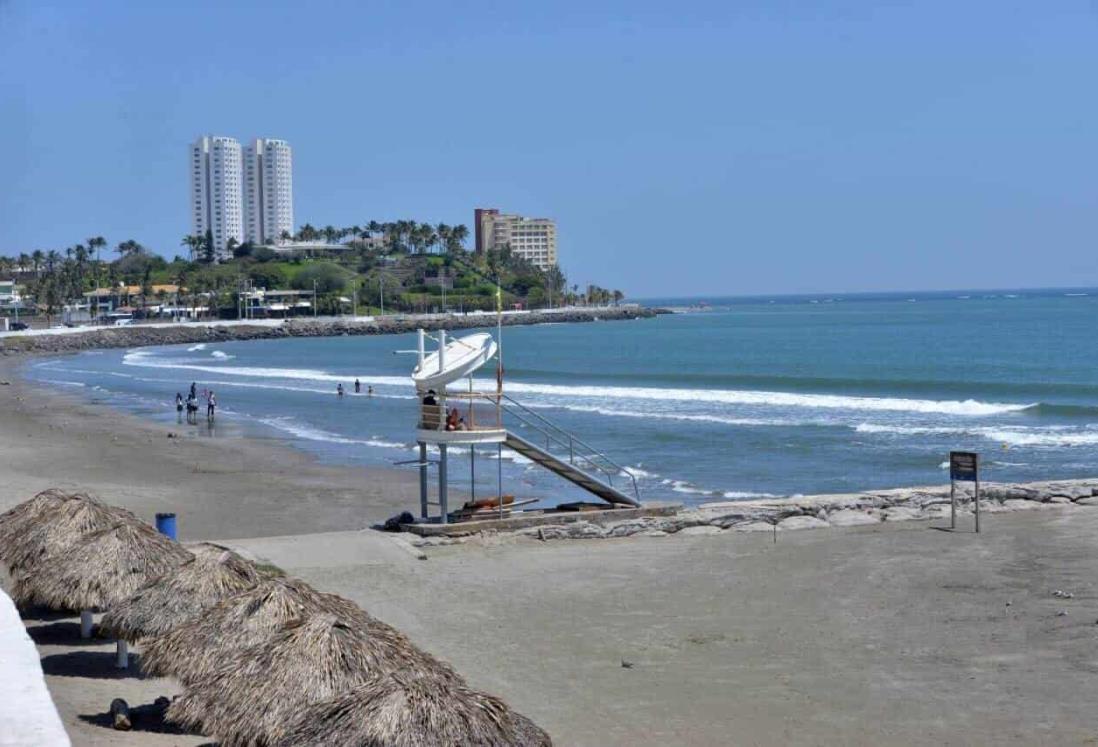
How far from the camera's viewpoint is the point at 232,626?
38.0 ft

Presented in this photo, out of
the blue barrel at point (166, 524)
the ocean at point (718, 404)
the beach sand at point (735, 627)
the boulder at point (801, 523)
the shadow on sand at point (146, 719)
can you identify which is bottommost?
the ocean at point (718, 404)

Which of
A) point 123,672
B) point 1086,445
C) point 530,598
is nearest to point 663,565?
point 530,598

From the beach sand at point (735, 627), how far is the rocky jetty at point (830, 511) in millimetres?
320

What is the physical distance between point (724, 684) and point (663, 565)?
5773 millimetres

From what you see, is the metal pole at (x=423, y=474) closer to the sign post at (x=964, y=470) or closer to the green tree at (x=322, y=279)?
the sign post at (x=964, y=470)

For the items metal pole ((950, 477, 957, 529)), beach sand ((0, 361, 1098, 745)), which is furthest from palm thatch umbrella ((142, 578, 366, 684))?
metal pole ((950, 477, 957, 529))

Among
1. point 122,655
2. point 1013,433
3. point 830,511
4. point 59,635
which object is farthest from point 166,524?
point 1013,433

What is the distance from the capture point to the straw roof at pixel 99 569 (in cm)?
1409

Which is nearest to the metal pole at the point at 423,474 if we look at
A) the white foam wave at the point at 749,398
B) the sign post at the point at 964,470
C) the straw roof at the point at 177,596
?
the straw roof at the point at 177,596

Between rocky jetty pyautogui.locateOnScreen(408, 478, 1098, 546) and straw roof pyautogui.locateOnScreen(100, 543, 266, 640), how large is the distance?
763 centimetres

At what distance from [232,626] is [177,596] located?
1.53 metres

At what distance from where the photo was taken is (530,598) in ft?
58.2

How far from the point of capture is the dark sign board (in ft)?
71.0

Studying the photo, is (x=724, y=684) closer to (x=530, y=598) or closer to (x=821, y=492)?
(x=530, y=598)
